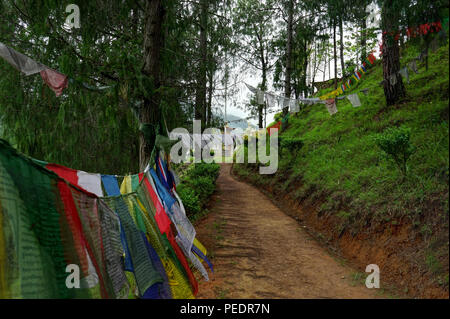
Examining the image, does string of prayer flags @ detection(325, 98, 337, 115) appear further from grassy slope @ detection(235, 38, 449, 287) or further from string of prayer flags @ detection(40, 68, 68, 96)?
string of prayer flags @ detection(40, 68, 68, 96)

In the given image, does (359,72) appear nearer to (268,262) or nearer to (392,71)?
(392,71)

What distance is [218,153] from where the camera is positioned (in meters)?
30.3

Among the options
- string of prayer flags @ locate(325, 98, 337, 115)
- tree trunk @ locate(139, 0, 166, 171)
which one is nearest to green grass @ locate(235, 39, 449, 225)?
string of prayer flags @ locate(325, 98, 337, 115)

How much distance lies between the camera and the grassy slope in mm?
4145

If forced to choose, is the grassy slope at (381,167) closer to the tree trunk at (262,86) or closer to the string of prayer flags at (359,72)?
the string of prayer flags at (359,72)

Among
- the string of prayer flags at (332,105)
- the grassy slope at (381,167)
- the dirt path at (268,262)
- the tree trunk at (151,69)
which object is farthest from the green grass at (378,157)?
the tree trunk at (151,69)

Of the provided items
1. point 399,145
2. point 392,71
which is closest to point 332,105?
point 392,71

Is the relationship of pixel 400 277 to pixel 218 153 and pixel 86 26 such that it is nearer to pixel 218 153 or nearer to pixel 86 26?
pixel 86 26

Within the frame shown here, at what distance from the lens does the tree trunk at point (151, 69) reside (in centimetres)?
438

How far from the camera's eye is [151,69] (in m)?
4.42

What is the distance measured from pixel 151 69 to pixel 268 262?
3752 millimetres

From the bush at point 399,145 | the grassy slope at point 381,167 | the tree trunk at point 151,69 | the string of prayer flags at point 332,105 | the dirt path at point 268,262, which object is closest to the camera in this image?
the dirt path at point 268,262

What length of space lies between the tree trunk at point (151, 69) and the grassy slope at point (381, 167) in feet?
12.1
